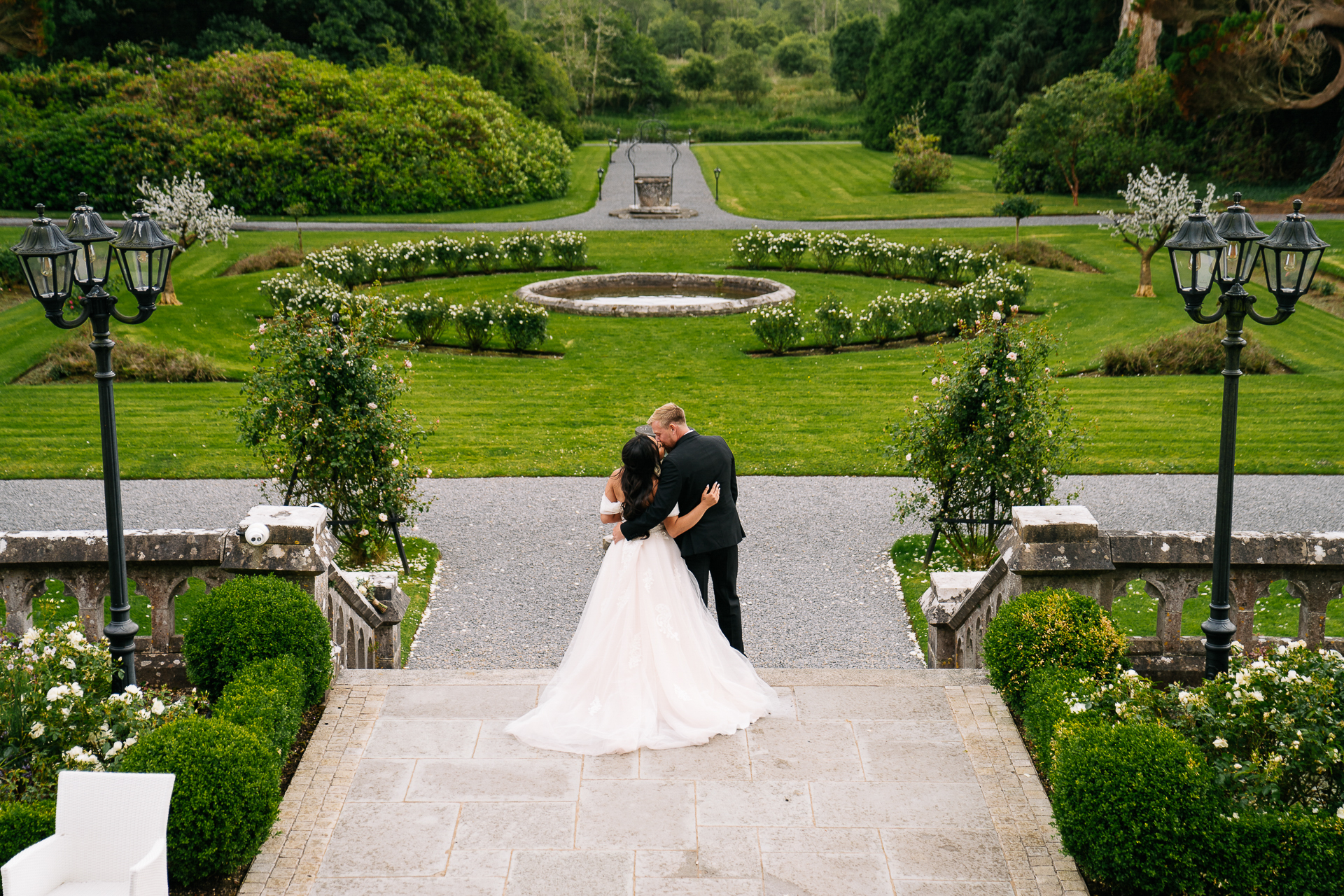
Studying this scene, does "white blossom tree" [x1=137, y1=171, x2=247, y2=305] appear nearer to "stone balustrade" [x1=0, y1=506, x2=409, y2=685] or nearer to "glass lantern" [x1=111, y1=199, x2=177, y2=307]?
"stone balustrade" [x1=0, y1=506, x2=409, y2=685]

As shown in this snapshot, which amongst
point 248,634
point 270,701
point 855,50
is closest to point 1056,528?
point 270,701

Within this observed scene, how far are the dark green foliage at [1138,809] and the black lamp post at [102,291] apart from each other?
4.93 m

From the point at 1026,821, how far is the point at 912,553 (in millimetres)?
5915

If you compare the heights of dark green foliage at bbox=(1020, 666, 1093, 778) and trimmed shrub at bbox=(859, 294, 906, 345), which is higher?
trimmed shrub at bbox=(859, 294, 906, 345)

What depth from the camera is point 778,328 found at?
20.3m

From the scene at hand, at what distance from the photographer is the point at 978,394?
35.3 ft

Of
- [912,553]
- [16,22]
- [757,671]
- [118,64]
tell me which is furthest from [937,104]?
[757,671]

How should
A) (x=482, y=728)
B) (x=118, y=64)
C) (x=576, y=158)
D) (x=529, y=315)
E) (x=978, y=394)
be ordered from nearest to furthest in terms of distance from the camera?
1. (x=482, y=728)
2. (x=978, y=394)
3. (x=529, y=315)
4. (x=118, y=64)
5. (x=576, y=158)

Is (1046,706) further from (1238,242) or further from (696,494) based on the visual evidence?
(1238,242)

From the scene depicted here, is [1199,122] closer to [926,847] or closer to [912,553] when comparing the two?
[912,553]

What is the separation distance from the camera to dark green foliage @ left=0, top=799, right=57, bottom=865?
4.77 metres

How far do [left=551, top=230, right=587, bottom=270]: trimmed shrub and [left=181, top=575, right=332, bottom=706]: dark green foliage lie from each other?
21980 millimetres

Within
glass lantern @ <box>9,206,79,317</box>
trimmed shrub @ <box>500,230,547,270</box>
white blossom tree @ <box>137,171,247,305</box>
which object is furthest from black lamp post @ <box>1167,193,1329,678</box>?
trimmed shrub @ <box>500,230,547,270</box>

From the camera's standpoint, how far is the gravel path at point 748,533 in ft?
32.0
